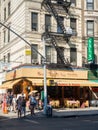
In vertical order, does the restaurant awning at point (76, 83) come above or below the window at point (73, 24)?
A: below

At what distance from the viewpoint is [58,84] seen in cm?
3497

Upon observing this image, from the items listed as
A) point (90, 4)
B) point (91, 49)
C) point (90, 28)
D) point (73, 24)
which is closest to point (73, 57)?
point (91, 49)

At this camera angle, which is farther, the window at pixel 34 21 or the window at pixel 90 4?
the window at pixel 90 4

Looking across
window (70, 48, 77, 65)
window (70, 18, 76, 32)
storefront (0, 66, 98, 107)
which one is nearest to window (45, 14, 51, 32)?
window (70, 18, 76, 32)

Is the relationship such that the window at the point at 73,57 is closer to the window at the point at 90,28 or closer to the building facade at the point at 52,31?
the building facade at the point at 52,31

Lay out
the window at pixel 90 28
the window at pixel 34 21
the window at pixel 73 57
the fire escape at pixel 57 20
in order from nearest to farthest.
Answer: the window at pixel 34 21, the fire escape at pixel 57 20, the window at pixel 73 57, the window at pixel 90 28

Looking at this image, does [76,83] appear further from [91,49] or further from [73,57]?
[91,49]

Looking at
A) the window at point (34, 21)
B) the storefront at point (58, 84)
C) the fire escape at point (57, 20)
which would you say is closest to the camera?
the storefront at point (58, 84)

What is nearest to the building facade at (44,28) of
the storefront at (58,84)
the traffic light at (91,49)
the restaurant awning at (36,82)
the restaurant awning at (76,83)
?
the storefront at (58,84)

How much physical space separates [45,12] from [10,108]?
11107mm

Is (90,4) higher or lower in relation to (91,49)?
higher

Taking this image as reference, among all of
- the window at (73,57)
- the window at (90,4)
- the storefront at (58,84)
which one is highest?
the window at (90,4)

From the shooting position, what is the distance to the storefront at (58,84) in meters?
35.0

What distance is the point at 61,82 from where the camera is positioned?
3550 cm
